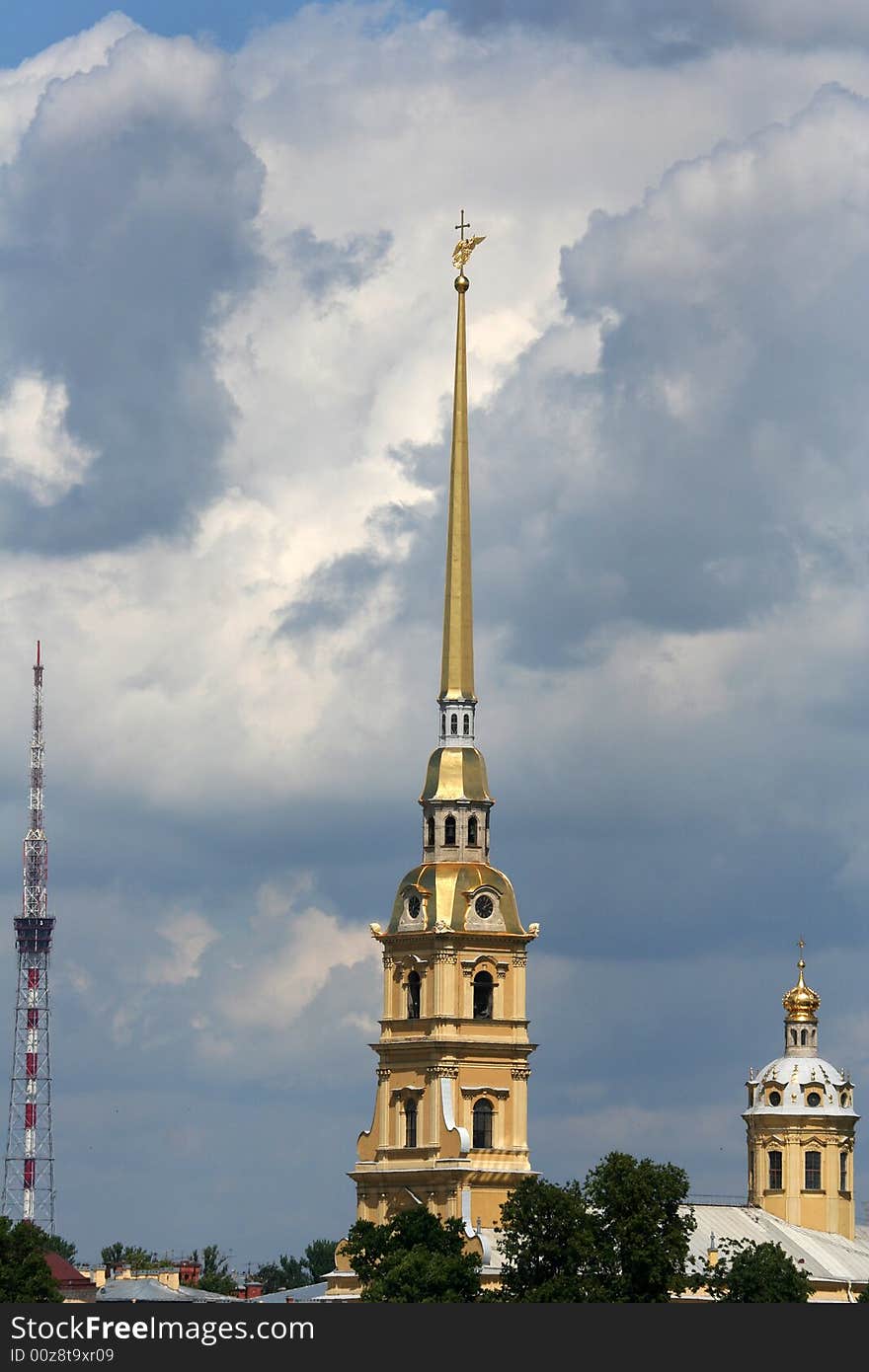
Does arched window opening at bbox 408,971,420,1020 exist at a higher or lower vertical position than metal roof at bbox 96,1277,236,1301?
higher

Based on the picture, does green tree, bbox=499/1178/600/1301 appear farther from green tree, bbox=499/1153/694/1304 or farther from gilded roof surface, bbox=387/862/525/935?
gilded roof surface, bbox=387/862/525/935

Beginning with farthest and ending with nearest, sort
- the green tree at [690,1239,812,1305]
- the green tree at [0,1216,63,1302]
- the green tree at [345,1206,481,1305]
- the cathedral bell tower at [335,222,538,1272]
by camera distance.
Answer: the cathedral bell tower at [335,222,538,1272]
the green tree at [0,1216,63,1302]
the green tree at [690,1239,812,1305]
the green tree at [345,1206,481,1305]

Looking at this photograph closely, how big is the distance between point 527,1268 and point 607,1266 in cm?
305

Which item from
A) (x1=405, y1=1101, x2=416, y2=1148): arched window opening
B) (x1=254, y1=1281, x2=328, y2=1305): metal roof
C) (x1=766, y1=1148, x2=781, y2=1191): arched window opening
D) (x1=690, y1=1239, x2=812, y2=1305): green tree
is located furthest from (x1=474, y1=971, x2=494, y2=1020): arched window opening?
(x1=766, y1=1148, x2=781, y2=1191): arched window opening

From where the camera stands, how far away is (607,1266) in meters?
130

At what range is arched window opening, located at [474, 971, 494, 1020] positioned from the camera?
15388cm

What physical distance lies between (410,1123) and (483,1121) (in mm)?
3002

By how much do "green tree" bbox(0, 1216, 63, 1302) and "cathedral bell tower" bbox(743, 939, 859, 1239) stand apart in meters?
38.2

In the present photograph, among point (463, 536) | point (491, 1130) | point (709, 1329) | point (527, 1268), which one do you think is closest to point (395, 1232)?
point (491, 1130)

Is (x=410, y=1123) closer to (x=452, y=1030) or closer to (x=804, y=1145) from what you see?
(x=452, y=1030)

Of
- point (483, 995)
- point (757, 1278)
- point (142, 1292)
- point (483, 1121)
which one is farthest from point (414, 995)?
point (142, 1292)

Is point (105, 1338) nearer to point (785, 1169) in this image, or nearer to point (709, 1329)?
point (709, 1329)

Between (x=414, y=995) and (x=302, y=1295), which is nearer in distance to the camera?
(x=414, y=995)

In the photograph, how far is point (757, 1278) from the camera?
140 m
